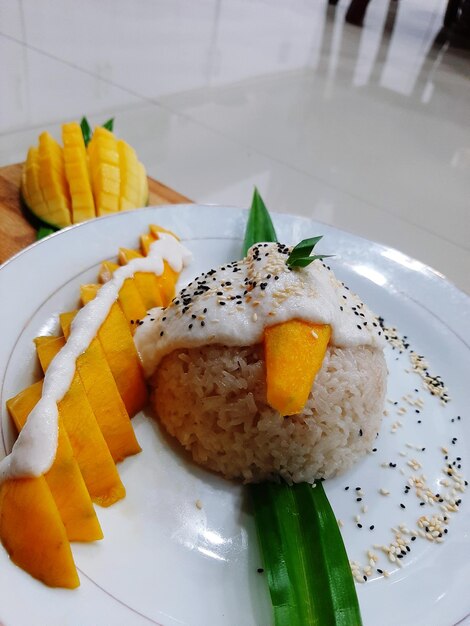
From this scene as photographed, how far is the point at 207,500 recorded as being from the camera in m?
1.28

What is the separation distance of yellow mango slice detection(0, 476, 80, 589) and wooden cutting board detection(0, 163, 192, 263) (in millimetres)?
1051

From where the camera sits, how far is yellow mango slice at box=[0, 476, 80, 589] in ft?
3.13

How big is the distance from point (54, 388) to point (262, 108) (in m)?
3.43

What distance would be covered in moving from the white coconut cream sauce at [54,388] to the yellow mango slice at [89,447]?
0.08 ft

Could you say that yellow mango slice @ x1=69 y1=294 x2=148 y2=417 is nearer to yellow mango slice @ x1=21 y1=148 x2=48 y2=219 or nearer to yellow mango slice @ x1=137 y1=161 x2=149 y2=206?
yellow mango slice @ x1=21 y1=148 x2=48 y2=219

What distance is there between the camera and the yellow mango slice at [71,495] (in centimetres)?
103

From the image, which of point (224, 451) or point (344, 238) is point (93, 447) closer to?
point (224, 451)

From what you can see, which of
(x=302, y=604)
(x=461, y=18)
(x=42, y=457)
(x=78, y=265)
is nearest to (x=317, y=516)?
(x=302, y=604)

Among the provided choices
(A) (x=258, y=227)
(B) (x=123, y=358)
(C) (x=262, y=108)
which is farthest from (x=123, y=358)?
(C) (x=262, y=108)

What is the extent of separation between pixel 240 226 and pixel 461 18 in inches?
270

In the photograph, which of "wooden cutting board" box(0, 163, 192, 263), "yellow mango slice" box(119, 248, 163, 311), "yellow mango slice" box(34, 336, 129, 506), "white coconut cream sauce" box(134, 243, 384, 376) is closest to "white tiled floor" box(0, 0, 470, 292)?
"wooden cutting board" box(0, 163, 192, 263)

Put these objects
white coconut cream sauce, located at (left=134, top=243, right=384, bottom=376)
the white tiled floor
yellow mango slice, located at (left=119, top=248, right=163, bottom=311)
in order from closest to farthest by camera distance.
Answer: white coconut cream sauce, located at (left=134, top=243, right=384, bottom=376), yellow mango slice, located at (left=119, top=248, right=163, bottom=311), the white tiled floor

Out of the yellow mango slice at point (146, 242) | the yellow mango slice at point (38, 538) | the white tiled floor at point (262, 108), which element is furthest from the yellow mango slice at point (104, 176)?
the yellow mango slice at point (38, 538)

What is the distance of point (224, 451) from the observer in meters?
1.34
